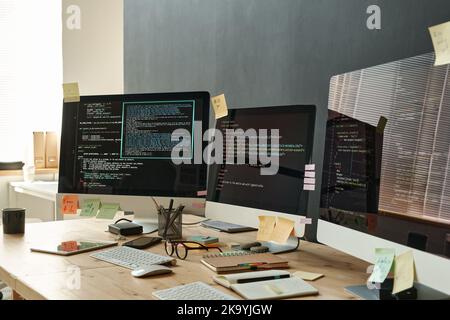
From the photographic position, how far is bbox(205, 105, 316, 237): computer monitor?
149cm

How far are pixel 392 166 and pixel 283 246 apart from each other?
63 cm

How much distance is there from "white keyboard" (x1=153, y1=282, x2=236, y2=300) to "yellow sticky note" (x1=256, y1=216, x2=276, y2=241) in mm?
412

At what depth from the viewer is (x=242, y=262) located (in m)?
1.32

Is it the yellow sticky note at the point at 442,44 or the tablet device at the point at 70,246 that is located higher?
the yellow sticky note at the point at 442,44

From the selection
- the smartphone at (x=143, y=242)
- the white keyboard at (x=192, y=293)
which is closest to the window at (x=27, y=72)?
the smartphone at (x=143, y=242)

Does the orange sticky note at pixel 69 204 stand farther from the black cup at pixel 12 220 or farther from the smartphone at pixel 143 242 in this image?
the smartphone at pixel 143 242

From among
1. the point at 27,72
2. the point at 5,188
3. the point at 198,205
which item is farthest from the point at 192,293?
the point at 27,72

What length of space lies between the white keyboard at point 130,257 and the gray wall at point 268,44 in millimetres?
702

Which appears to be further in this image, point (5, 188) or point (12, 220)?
point (5, 188)

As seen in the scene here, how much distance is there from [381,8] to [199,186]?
0.89 metres

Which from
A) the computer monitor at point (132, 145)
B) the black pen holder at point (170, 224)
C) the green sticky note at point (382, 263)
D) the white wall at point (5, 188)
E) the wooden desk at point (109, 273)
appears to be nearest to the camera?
the green sticky note at point (382, 263)

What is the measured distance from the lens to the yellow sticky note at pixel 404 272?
0.94 meters

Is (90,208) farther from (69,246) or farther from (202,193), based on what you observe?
(202,193)

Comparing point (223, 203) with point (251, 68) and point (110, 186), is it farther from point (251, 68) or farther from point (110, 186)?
point (251, 68)
